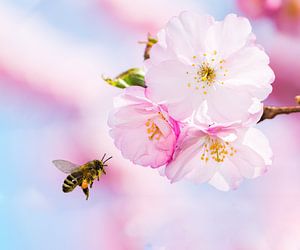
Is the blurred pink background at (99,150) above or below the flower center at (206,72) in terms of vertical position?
below

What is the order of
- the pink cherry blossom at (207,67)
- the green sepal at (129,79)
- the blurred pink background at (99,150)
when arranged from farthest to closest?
the blurred pink background at (99,150), the green sepal at (129,79), the pink cherry blossom at (207,67)

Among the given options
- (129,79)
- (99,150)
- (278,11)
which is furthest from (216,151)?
(278,11)

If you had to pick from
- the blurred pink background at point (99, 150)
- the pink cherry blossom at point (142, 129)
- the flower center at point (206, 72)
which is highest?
the flower center at point (206, 72)

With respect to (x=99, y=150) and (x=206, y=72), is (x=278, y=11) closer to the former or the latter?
(x=99, y=150)

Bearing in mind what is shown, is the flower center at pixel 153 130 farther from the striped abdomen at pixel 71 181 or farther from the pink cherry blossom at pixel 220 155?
the striped abdomen at pixel 71 181

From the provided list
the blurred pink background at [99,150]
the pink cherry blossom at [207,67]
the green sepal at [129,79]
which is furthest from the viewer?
the blurred pink background at [99,150]

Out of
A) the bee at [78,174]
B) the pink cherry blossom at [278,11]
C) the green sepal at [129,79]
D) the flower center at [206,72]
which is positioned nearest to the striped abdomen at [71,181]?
the bee at [78,174]
